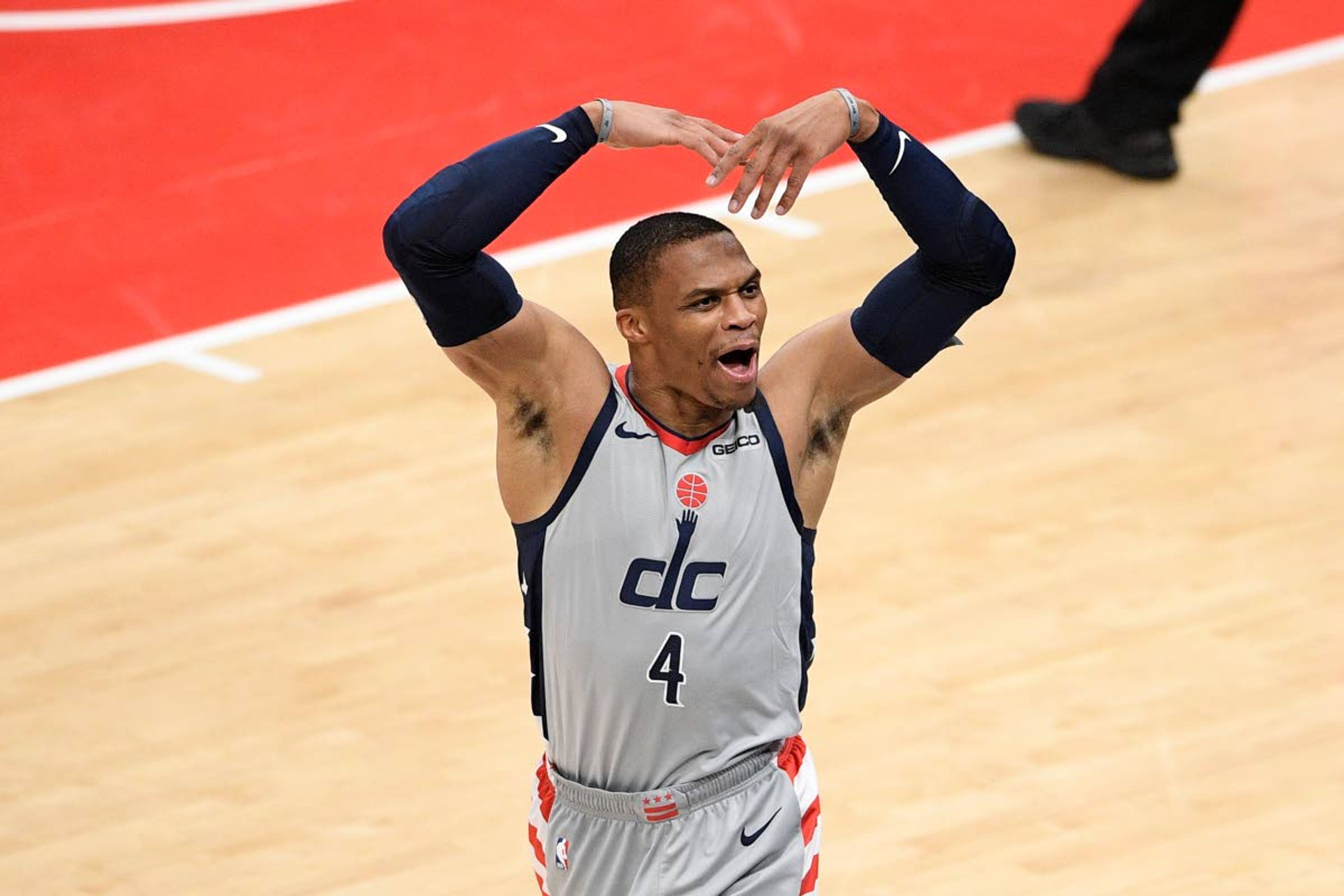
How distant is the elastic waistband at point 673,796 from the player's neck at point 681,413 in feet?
2.09

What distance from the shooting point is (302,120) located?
10.2m

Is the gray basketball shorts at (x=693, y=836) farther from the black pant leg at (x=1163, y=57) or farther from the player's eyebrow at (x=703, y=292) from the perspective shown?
the black pant leg at (x=1163, y=57)

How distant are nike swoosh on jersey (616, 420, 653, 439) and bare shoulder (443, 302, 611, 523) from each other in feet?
0.17

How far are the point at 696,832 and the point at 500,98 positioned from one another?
6.61 metres

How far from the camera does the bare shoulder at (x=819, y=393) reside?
14.0ft

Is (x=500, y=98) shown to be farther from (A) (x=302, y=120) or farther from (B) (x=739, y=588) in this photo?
(B) (x=739, y=588)

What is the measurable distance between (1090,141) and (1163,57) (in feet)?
1.60

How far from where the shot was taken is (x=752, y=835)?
421cm

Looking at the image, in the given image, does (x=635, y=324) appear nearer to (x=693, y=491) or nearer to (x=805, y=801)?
(x=693, y=491)

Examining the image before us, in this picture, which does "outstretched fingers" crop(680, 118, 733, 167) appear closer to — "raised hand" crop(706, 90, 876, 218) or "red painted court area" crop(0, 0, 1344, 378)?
"raised hand" crop(706, 90, 876, 218)

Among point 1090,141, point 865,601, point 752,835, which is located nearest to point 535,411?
point 752,835

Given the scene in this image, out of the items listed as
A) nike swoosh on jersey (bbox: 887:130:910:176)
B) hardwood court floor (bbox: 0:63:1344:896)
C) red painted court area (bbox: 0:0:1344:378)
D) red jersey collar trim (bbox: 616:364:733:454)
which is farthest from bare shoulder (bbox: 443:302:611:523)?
red painted court area (bbox: 0:0:1344:378)

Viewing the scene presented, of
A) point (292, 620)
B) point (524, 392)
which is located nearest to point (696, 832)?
point (524, 392)

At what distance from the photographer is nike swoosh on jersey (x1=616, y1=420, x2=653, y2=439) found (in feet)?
13.7
